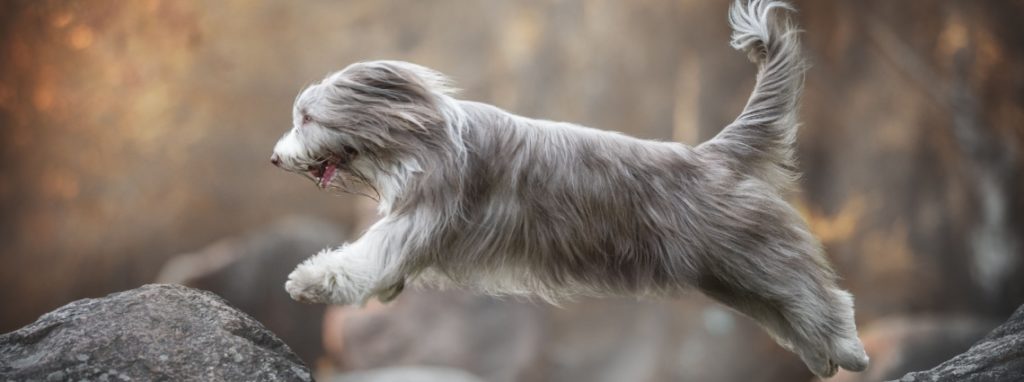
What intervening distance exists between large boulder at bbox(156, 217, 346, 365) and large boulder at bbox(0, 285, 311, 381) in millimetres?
5833

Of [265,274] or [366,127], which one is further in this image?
[265,274]

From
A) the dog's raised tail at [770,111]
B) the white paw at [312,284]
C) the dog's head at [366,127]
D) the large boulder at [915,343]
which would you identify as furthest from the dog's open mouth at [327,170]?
the large boulder at [915,343]

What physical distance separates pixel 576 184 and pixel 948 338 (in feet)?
19.6

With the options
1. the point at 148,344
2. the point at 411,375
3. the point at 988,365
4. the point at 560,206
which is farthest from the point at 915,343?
the point at 148,344

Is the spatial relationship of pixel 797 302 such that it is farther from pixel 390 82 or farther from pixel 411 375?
pixel 411 375

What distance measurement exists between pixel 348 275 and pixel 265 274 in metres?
6.39

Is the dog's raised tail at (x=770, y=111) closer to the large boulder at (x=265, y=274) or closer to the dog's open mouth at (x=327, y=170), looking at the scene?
the dog's open mouth at (x=327, y=170)

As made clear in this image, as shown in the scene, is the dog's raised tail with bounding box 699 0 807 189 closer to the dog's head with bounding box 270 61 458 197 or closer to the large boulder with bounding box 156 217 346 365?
the dog's head with bounding box 270 61 458 197

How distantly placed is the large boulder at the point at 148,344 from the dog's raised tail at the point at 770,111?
1.91m

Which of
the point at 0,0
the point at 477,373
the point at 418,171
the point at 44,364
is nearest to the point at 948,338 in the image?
the point at 477,373

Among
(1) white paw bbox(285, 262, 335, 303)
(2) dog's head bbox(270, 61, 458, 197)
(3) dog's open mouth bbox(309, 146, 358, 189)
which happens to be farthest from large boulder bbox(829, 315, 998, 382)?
(1) white paw bbox(285, 262, 335, 303)

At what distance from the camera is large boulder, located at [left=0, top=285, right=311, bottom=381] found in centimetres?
305

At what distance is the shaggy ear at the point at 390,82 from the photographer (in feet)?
11.3

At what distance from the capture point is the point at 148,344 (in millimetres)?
3135
